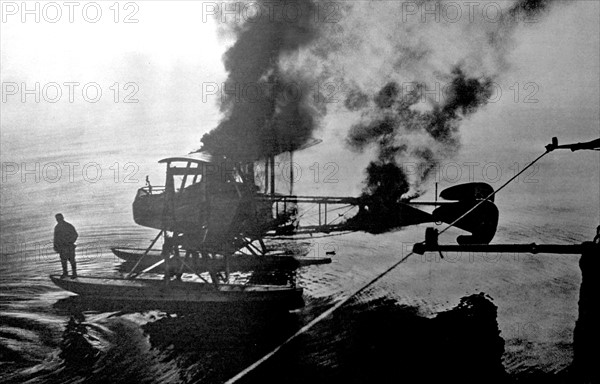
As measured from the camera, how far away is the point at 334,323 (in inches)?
567

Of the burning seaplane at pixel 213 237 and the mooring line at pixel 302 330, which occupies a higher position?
the burning seaplane at pixel 213 237

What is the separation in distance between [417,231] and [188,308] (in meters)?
21.9

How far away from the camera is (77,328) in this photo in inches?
537

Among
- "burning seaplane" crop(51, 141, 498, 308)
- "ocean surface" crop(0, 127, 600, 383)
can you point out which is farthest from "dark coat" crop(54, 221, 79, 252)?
"ocean surface" crop(0, 127, 600, 383)

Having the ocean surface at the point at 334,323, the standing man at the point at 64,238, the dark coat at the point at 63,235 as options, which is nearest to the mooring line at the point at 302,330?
the ocean surface at the point at 334,323

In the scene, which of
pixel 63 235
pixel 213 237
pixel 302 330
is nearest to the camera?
pixel 302 330

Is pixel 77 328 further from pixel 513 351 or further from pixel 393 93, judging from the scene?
pixel 393 93

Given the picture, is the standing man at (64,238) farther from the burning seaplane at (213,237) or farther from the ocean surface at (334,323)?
the ocean surface at (334,323)

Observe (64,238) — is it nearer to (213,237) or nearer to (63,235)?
(63,235)

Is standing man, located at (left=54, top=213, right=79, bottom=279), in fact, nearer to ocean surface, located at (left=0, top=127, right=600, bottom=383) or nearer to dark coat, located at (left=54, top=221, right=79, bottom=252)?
dark coat, located at (left=54, top=221, right=79, bottom=252)

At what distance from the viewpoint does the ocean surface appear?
1138 cm

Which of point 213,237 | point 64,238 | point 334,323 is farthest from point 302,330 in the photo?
point 64,238

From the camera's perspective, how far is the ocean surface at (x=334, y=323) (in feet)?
37.3

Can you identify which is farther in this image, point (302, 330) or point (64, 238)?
point (64, 238)
